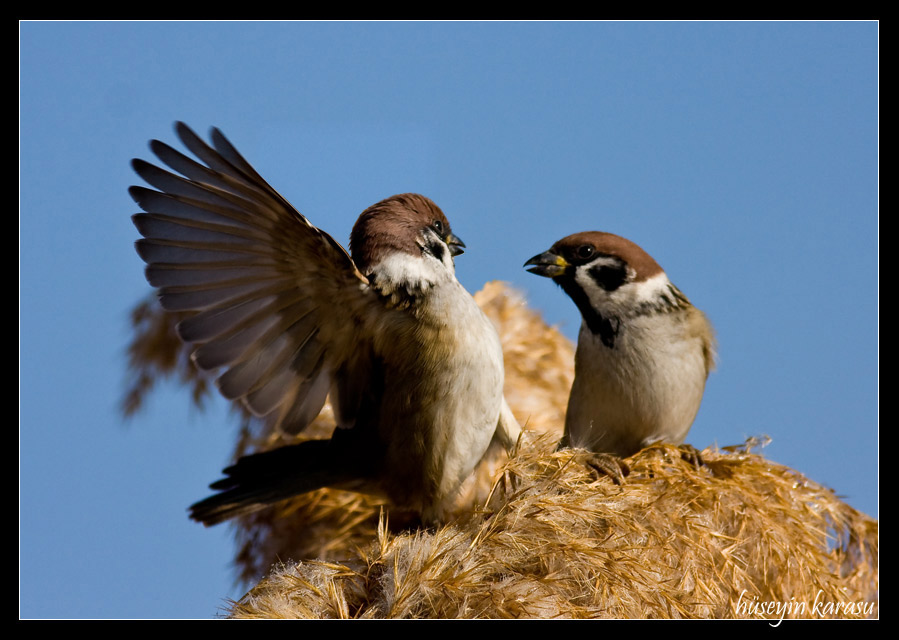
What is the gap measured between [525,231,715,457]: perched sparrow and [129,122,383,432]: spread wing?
574mm

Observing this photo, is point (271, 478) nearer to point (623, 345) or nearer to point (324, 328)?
point (324, 328)

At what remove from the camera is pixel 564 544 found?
1.56 metres

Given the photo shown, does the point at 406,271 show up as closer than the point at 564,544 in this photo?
No

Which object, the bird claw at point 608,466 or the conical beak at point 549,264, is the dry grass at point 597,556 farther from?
the conical beak at point 549,264

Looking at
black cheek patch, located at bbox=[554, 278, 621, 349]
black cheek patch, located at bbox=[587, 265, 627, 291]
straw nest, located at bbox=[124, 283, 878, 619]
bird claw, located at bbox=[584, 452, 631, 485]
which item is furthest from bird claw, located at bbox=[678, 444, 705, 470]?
black cheek patch, located at bbox=[587, 265, 627, 291]

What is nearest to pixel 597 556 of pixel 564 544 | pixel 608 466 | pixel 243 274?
pixel 564 544

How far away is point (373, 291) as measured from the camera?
1771 millimetres

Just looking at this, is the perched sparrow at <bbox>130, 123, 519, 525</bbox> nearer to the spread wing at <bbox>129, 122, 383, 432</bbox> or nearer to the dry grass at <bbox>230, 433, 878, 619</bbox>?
the spread wing at <bbox>129, 122, 383, 432</bbox>

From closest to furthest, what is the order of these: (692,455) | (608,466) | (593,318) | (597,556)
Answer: (597,556) → (608,466) → (692,455) → (593,318)

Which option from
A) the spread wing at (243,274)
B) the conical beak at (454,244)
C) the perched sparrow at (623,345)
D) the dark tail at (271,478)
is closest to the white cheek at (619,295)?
the perched sparrow at (623,345)

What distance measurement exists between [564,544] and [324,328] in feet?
2.29

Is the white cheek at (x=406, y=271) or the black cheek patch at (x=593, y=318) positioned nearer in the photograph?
the white cheek at (x=406, y=271)

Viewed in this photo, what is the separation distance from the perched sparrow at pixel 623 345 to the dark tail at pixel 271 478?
64 centimetres

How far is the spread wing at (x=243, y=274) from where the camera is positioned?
1.68 metres
